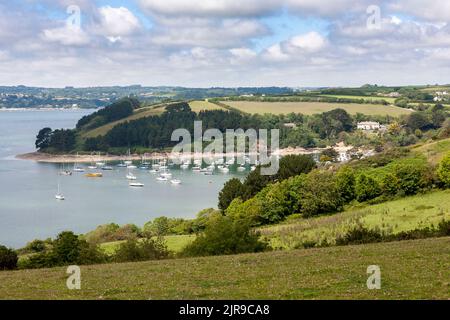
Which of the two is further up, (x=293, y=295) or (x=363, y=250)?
(x=293, y=295)

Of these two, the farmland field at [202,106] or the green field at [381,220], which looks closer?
the green field at [381,220]

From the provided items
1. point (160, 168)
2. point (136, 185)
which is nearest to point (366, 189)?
point (136, 185)

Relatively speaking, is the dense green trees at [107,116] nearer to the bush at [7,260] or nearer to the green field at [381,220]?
the green field at [381,220]

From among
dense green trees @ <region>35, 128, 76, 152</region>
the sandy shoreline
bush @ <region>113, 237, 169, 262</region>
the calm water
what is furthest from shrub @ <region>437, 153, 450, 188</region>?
dense green trees @ <region>35, 128, 76, 152</region>

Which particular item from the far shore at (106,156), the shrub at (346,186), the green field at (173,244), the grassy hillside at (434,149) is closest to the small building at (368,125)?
the far shore at (106,156)

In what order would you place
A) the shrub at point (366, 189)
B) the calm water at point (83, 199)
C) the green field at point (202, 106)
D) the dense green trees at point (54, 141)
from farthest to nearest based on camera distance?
the green field at point (202, 106), the dense green trees at point (54, 141), the calm water at point (83, 199), the shrub at point (366, 189)

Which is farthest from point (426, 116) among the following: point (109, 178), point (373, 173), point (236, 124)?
point (373, 173)
